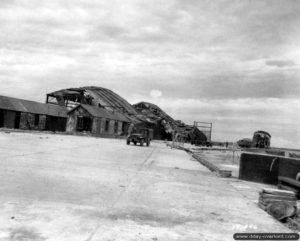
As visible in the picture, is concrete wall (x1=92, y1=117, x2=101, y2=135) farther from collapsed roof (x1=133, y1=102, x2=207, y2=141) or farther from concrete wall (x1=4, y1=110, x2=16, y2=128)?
collapsed roof (x1=133, y1=102, x2=207, y2=141)

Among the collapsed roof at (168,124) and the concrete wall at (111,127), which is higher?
the collapsed roof at (168,124)

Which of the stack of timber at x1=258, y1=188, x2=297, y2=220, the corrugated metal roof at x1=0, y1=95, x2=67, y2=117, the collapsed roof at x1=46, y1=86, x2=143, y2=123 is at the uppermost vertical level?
the collapsed roof at x1=46, y1=86, x2=143, y2=123

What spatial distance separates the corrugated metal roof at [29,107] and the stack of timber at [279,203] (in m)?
38.3

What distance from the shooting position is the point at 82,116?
174ft

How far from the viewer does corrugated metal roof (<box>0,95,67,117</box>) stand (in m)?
42.0

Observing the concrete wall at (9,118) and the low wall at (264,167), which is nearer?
the low wall at (264,167)

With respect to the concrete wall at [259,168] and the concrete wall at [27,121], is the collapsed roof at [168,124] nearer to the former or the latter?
the concrete wall at [27,121]

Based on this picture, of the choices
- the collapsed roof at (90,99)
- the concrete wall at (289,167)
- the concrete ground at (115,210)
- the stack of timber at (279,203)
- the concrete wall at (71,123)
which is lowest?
the concrete ground at (115,210)

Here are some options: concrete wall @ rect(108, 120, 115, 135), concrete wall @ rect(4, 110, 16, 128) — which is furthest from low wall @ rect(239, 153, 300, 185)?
concrete wall @ rect(108, 120, 115, 135)

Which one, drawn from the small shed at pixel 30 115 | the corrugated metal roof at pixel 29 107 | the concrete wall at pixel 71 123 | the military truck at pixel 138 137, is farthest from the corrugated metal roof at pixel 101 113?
the military truck at pixel 138 137

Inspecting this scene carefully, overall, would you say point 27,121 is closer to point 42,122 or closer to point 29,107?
point 29,107

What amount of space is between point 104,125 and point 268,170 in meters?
44.9

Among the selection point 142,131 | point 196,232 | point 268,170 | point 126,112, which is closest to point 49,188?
point 196,232

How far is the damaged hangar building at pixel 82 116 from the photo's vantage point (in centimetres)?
4381
